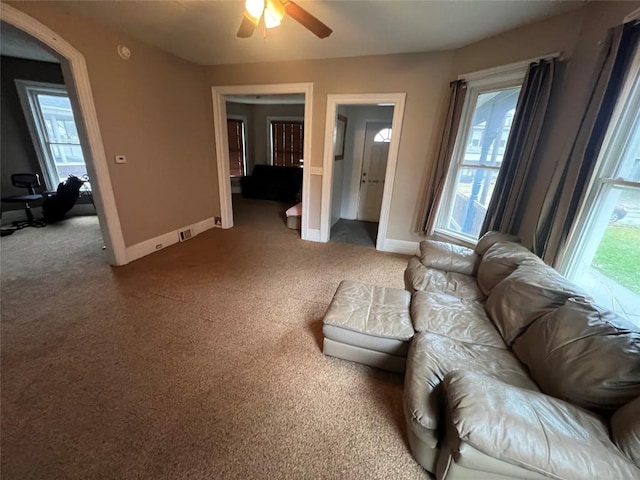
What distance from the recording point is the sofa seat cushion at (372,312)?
62.8 inches

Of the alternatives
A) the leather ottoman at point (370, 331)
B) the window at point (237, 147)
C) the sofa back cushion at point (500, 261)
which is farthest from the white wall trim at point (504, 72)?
the window at point (237, 147)

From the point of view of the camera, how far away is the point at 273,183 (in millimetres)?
7141

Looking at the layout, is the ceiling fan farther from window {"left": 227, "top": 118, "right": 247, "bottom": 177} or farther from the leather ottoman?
window {"left": 227, "top": 118, "right": 247, "bottom": 177}

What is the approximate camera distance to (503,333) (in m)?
1.51

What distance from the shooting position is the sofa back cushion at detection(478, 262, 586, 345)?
1393 mm

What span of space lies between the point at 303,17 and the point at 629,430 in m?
2.73

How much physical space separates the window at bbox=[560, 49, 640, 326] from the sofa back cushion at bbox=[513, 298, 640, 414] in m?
0.67

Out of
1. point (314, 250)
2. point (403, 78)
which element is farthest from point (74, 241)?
point (403, 78)

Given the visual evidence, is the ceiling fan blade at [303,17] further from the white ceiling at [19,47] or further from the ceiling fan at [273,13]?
the white ceiling at [19,47]

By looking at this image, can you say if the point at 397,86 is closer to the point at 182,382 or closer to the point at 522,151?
the point at 522,151

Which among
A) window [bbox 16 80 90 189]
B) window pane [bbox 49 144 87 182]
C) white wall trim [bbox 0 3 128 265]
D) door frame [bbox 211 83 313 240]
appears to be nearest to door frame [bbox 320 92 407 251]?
door frame [bbox 211 83 313 240]

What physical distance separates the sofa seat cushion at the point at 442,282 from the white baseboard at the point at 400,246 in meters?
1.42

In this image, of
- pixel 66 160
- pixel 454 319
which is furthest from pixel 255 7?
pixel 66 160

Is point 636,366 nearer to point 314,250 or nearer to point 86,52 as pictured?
point 314,250
